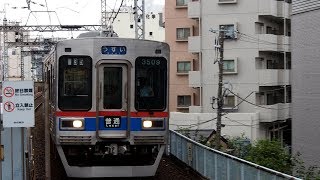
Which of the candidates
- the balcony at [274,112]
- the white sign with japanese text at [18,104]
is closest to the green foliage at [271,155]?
the white sign with japanese text at [18,104]

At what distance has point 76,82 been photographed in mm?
9203

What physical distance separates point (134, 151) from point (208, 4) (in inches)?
716

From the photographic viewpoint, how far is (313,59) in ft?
45.1

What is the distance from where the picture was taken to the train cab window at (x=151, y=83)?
9.33 m

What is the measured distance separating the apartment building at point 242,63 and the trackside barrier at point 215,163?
494 inches

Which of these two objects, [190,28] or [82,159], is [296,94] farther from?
[190,28]

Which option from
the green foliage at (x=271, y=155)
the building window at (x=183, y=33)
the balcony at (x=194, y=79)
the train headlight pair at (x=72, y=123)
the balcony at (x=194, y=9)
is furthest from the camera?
the building window at (x=183, y=33)

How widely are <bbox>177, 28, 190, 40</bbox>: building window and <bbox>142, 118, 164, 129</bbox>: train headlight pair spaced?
1943 centimetres

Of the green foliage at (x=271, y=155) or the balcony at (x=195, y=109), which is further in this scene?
the balcony at (x=195, y=109)

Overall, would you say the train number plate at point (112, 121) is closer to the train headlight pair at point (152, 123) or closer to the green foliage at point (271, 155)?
the train headlight pair at point (152, 123)

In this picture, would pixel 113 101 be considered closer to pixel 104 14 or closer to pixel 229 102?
pixel 229 102

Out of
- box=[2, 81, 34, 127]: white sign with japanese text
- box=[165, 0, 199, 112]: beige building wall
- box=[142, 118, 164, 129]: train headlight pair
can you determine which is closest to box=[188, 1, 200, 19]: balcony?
box=[165, 0, 199, 112]: beige building wall

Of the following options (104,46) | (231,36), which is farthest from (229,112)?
(104,46)

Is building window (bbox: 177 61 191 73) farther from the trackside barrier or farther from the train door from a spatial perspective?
the train door
